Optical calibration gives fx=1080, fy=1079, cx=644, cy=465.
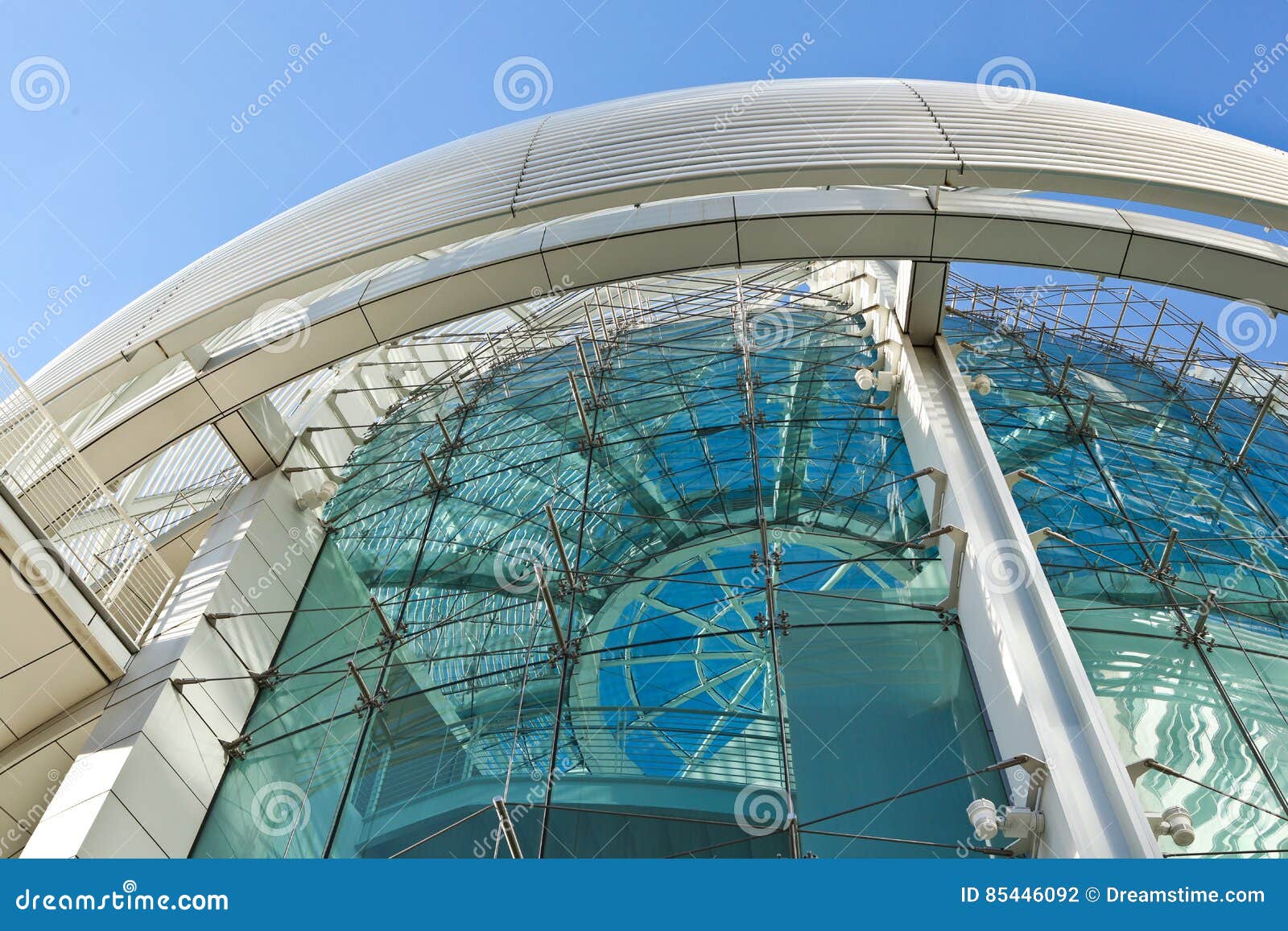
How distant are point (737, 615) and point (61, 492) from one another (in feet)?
12.9

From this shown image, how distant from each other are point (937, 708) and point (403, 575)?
130 inches

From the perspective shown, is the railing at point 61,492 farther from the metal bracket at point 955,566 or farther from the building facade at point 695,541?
the metal bracket at point 955,566

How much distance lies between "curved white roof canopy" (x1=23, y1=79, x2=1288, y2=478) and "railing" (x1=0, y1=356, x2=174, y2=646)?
0.23 m

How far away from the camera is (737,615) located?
18.3 ft

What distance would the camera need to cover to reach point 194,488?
9023 mm

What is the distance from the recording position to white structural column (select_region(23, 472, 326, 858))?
4988mm

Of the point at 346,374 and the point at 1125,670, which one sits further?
the point at 346,374

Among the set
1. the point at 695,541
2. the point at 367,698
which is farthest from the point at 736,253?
the point at 367,698

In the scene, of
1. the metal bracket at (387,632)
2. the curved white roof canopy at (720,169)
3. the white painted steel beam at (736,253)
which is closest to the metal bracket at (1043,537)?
the white painted steel beam at (736,253)

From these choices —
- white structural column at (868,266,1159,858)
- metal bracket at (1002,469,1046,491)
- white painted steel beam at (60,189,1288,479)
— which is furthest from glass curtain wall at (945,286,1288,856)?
white painted steel beam at (60,189,1288,479)

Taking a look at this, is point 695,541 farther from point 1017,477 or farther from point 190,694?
point 190,694

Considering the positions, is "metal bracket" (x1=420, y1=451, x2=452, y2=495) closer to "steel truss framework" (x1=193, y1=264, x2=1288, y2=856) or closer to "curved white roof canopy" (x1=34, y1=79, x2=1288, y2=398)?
"steel truss framework" (x1=193, y1=264, x2=1288, y2=856)
